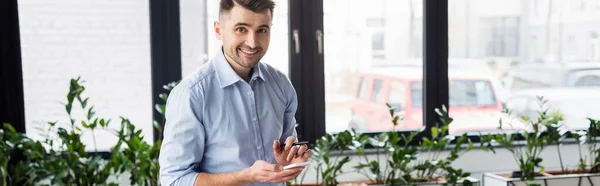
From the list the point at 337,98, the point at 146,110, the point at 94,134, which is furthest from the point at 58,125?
the point at 337,98

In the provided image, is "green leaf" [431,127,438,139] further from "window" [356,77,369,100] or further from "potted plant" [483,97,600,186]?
"window" [356,77,369,100]

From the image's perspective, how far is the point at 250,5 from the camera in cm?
157

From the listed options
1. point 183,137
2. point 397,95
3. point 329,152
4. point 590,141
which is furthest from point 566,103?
point 183,137

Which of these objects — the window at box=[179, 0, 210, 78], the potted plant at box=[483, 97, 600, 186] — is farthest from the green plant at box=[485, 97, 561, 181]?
the window at box=[179, 0, 210, 78]

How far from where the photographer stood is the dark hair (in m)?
1.57

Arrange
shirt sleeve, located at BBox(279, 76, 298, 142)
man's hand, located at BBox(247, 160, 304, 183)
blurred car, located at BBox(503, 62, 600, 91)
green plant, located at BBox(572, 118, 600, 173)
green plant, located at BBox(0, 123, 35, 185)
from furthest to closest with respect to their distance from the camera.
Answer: blurred car, located at BBox(503, 62, 600, 91) → green plant, located at BBox(572, 118, 600, 173) → green plant, located at BBox(0, 123, 35, 185) → shirt sleeve, located at BBox(279, 76, 298, 142) → man's hand, located at BBox(247, 160, 304, 183)

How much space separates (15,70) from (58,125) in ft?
1.09

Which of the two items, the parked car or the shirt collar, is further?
the parked car

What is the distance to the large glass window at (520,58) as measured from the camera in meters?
3.68

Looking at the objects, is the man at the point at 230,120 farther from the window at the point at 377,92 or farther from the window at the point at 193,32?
the window at the point at 377,92

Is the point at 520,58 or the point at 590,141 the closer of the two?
the point at 590,141

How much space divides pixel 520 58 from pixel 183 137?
2.66 meters

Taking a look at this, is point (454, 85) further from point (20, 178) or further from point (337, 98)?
point (20, 178)

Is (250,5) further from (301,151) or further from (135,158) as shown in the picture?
(135,158)
